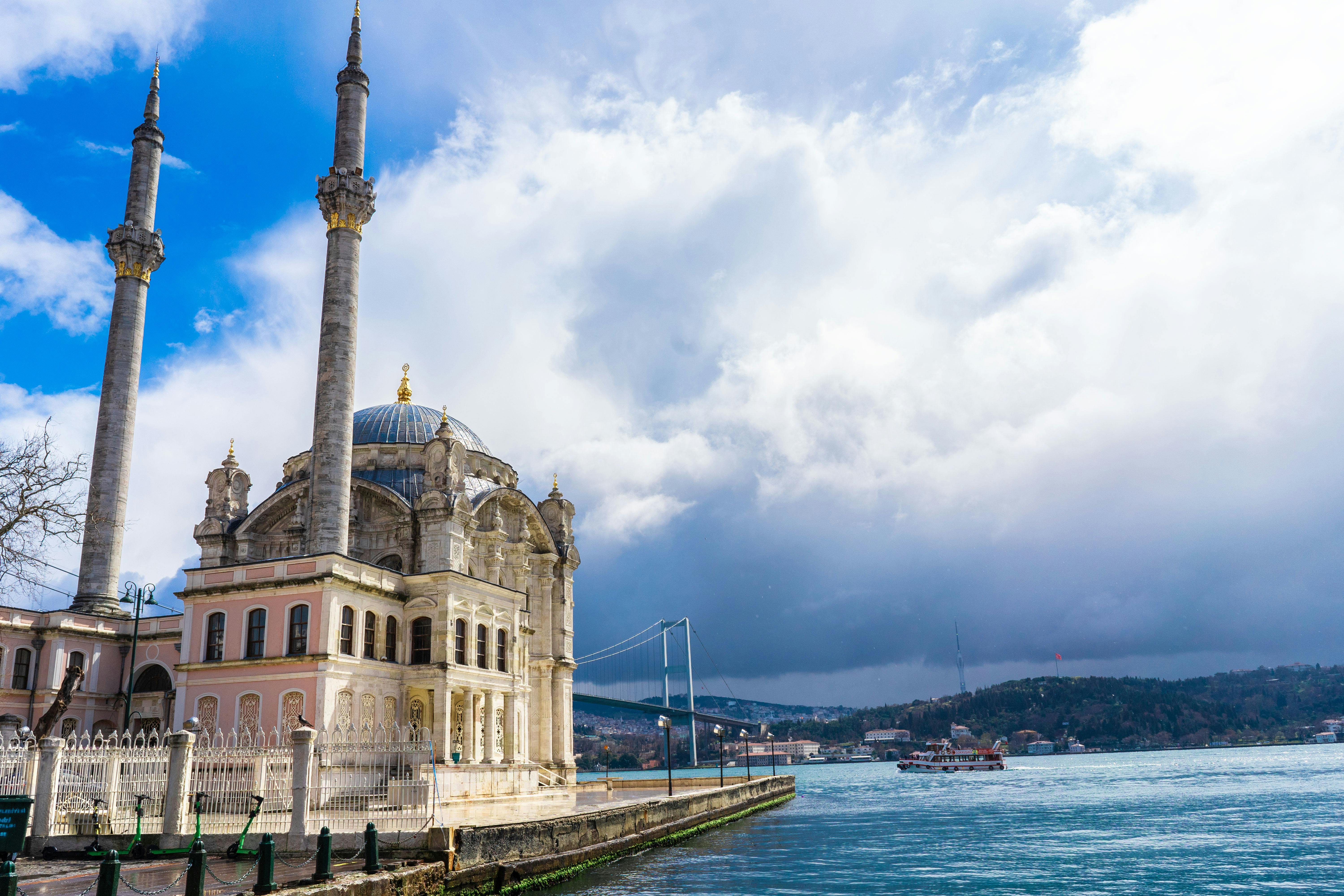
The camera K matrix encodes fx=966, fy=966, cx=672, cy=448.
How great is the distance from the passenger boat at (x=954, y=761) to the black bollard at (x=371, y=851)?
87.1m

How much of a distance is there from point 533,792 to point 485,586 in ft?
21.8

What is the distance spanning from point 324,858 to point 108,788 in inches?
259

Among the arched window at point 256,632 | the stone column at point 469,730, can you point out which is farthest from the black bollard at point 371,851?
the stone column at point 469,730

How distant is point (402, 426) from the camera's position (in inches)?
1426

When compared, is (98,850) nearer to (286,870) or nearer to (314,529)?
(286,870)

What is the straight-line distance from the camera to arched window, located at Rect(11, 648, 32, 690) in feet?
95.1

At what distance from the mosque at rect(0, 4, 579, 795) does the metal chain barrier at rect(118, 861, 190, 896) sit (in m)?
9.02

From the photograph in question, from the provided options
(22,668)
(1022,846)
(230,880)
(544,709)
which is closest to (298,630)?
(22,668)

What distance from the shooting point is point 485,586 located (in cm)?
2892

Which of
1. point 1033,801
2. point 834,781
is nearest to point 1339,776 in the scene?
point 1033,801

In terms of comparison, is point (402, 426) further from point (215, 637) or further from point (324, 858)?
point (324, 858)

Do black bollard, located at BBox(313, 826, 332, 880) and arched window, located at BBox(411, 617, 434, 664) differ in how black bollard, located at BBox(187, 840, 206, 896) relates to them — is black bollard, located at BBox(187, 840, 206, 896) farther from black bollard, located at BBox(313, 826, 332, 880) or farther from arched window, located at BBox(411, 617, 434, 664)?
arched window, located at BBox(411, 617, 434, 664)

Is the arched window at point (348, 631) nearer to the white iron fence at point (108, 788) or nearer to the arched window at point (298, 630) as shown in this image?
the arched window at point (298, 630)

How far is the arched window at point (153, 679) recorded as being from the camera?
104 feet
